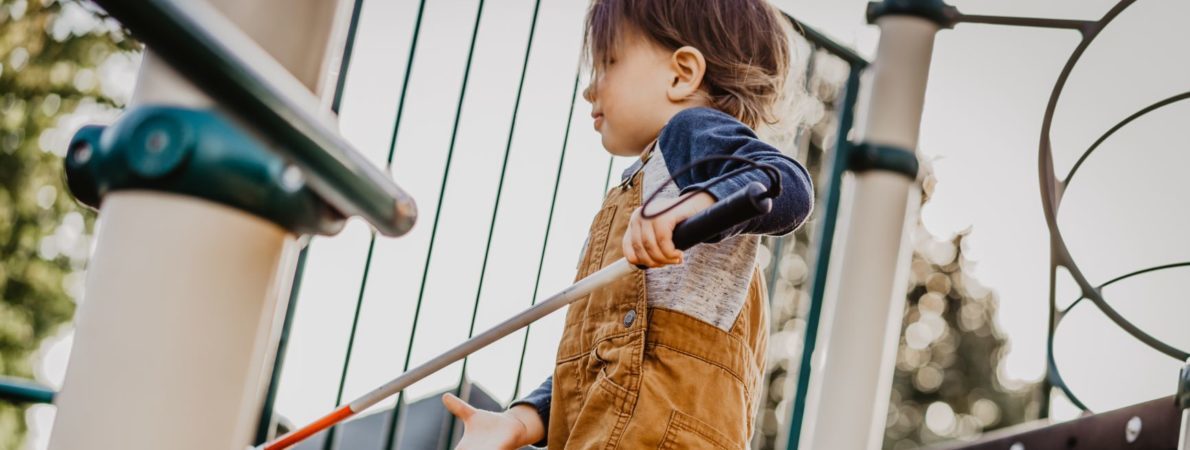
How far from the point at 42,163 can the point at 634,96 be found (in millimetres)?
10036

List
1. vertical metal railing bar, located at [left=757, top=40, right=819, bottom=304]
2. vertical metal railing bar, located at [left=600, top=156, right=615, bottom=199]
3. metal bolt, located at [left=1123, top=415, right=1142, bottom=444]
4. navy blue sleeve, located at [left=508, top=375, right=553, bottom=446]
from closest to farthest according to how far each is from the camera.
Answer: metal bolt, located at [left=1123, top=415, right=1142, bottom=444] → navy blue sleeve, located at [left=508, top=375, right=553, bottom=446] → vertical metal railing bar, located at [left=600, top=156, right=615, bottom=199] → vertical metal railing bar, located at [left=757, top=40, right=819, bottom=304]

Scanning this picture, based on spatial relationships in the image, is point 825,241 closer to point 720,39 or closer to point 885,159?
point 885,159

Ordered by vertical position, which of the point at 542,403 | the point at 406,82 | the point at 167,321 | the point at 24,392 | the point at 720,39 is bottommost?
the point at 24,392

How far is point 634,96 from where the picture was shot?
157 cm

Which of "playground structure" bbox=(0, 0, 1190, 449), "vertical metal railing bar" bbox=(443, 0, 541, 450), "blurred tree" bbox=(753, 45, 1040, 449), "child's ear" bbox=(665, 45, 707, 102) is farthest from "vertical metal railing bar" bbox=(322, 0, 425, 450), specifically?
"blurred tree" bbox=(753, 45, 1040, 449)

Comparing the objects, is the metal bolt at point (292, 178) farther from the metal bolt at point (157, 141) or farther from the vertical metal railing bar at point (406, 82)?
the vertical metal railing bar at point (406, 82)

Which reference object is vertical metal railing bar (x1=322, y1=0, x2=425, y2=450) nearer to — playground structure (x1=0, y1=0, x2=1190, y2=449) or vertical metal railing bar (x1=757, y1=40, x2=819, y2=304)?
vertical metal railing bar (x1=757, y1=40, x2=819, y2=304)

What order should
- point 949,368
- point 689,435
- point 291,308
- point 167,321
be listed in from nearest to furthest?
point 167,321 < point 689,435 < point 291,308 < point 949,368

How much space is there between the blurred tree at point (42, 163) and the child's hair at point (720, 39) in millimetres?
9261

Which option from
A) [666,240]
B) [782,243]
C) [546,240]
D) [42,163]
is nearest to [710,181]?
[666,240]

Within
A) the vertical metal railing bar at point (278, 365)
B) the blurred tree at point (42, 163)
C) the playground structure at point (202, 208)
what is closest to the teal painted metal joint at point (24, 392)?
the vertical metal railing bar at point (278, 365)

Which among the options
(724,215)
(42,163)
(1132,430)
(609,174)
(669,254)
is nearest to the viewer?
(724,215)

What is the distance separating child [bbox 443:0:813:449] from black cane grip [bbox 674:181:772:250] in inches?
2.2

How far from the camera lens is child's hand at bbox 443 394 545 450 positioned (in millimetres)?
1409
